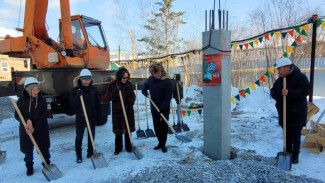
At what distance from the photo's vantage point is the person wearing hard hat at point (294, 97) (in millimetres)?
3344

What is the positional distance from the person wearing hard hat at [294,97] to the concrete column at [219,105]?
0.82 metres

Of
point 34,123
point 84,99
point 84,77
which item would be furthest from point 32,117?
point 84,77

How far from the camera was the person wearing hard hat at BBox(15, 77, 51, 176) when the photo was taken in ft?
10.8

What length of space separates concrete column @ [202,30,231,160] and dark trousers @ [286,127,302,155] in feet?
3.18

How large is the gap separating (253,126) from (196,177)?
139 inches

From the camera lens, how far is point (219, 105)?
3592 mm

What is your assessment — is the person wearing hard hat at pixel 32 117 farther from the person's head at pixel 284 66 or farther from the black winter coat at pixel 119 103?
the person's head at pixel 284 66

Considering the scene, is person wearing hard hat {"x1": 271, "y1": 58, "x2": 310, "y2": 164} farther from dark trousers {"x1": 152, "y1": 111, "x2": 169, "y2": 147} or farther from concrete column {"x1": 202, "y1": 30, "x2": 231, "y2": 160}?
dark trousers {"x1": 152, "y1": 111, "x2": 169, "y2": 147}

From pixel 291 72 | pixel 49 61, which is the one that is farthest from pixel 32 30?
pixel 291 72

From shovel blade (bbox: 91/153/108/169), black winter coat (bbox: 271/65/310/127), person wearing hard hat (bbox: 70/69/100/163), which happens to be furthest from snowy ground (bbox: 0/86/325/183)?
black winter coat (bbox: 271/65/310/127)

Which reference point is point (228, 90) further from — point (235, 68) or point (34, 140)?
point (235, 68)

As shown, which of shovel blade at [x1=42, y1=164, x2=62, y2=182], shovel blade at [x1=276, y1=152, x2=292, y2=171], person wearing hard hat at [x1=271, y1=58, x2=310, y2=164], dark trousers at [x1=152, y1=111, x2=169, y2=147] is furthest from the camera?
dark trousers at [x1=152, y1=111, x2=169, y2=147]

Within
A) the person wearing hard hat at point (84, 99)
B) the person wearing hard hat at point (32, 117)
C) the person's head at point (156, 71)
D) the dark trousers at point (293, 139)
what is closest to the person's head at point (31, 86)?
the person wearing hard hat at point (32, 117)

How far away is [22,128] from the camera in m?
3.30
